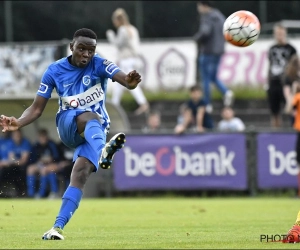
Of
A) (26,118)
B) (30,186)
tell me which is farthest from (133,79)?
(30,186)

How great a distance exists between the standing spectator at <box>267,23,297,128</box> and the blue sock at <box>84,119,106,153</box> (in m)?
11.2

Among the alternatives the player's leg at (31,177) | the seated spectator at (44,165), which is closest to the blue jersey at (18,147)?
the seated spectator at (44,165)

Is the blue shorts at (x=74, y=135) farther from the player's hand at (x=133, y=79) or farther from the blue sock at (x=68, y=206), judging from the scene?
the player's hand at (x=133, y=79)

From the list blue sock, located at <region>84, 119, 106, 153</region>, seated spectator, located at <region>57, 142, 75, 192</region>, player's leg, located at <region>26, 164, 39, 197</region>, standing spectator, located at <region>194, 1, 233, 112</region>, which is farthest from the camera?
standing spectator, located at <region>194, 1, 233, 112</region>

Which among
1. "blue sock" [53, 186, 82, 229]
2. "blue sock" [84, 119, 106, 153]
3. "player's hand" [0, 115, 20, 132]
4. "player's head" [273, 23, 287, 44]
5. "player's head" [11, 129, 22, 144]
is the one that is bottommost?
"blue sock" [53, 186, 82, 229]

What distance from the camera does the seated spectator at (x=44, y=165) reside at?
20.1m

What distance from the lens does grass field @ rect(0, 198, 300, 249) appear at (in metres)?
9.13

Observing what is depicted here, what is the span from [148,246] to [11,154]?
12.1 meters

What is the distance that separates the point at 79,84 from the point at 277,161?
10132mm

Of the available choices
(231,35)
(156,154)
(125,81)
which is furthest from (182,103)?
(125,81)

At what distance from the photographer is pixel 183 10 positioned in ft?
87.1

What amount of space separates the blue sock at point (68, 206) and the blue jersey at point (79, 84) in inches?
35.0
